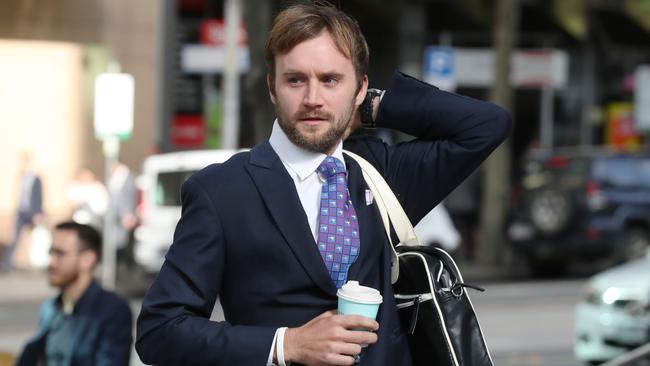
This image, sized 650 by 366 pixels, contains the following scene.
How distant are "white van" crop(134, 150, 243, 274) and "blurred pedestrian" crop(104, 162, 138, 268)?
2.04 ft

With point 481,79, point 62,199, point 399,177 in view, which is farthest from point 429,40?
point 399,177

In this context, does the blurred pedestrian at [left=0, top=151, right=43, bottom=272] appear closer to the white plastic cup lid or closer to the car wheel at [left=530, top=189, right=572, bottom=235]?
the car wheel at [left=530, top=189, right=572, bottom=235]

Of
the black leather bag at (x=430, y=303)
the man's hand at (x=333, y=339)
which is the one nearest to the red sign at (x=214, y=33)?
the black leather bag at (x=430, y=303)

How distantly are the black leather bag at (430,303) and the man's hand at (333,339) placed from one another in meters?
0.21

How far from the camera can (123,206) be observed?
65.3 ft

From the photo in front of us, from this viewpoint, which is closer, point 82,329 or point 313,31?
point 313,31

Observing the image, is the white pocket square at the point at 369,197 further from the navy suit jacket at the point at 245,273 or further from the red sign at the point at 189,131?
the red sign at the point at 189,131

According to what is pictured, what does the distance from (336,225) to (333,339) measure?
30 centimetres

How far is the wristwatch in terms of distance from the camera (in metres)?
3.29

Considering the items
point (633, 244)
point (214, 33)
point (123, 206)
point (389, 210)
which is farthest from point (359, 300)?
point (214, 33)

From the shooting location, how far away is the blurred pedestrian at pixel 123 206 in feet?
64.0

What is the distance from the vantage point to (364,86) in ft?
10.3

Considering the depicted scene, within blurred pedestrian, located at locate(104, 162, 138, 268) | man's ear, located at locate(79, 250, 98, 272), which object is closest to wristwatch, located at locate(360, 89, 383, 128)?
man's ear, located at locate(79, 250, 98, 272)

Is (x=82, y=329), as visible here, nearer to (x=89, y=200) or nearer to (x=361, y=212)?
(x=361, y=212)
